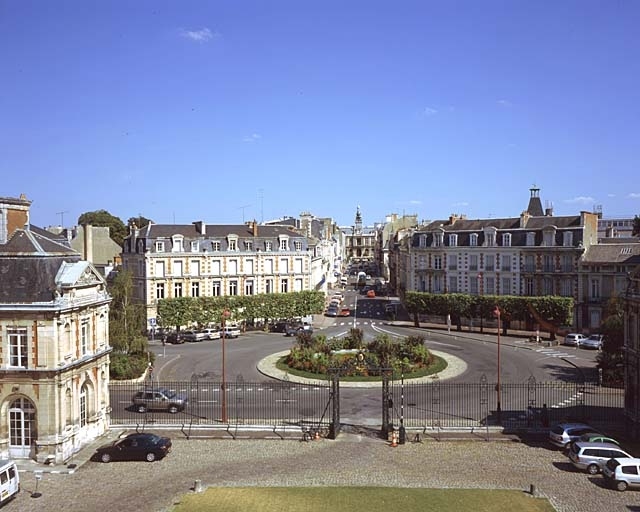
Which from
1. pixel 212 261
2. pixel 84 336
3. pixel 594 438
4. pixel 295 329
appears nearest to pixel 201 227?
pixel 212 261

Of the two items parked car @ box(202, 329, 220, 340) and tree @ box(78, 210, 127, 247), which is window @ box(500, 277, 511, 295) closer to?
parked car @ box(202, 329, 220, 340)

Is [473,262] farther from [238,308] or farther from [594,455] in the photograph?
[594,455]

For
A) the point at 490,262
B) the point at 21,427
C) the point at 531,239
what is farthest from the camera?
the point at 490,262

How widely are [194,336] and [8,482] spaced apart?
3218 centimetres

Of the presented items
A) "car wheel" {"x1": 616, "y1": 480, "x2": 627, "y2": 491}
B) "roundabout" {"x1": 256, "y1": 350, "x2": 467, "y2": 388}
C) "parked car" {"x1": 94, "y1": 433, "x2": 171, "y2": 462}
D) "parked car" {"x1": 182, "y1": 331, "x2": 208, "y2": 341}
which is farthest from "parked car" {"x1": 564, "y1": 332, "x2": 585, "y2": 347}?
"parked car" {"x1": 94, "y1": 433, "x2": 171, "y2": 462}

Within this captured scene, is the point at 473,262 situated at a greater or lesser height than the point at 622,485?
greater

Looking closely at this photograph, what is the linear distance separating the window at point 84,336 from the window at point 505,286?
3971cm

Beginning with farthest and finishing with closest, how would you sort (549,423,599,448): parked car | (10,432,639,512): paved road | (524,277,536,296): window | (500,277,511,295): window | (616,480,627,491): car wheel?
(500,277,511,295): window < (524,277,536,296): window < (549,423,599,448): parked car < (616,480,627,491): car wheel < (10,432,639,512): paved road

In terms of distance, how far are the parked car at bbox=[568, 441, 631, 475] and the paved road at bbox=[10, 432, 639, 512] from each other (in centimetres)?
42

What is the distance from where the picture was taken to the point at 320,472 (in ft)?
75.3

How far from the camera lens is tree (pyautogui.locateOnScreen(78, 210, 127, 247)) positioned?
85.8m

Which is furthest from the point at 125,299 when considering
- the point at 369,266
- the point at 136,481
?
the point at 369,266

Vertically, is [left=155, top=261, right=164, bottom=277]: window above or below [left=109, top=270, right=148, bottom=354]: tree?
above

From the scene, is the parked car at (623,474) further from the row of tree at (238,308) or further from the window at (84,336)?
the row of tree at (238,308)
